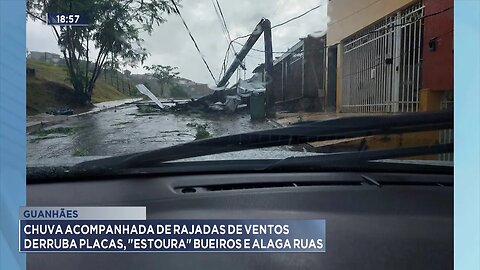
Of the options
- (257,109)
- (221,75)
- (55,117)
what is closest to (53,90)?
(55,117)

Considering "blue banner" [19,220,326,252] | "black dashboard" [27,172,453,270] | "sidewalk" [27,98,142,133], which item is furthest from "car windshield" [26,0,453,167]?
"blue banner" [19,220,326,252]

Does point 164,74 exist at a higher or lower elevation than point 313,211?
higher

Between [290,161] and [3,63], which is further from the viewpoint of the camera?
[290,161]

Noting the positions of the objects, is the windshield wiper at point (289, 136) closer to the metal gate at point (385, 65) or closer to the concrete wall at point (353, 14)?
the metal gate at point (385, 65)

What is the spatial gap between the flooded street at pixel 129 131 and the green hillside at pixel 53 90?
60 mm

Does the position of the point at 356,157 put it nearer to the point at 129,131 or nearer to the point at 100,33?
the point at 129,131

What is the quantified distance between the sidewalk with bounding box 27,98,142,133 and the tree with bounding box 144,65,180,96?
11cm

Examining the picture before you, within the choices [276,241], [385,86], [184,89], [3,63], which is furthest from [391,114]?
[3,63]

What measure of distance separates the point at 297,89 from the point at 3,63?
103 cm

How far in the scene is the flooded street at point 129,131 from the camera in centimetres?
185

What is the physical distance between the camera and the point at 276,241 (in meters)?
1.80

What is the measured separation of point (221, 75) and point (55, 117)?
0.62 meters

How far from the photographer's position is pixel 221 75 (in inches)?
74.2

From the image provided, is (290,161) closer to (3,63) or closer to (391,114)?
(391,114)
